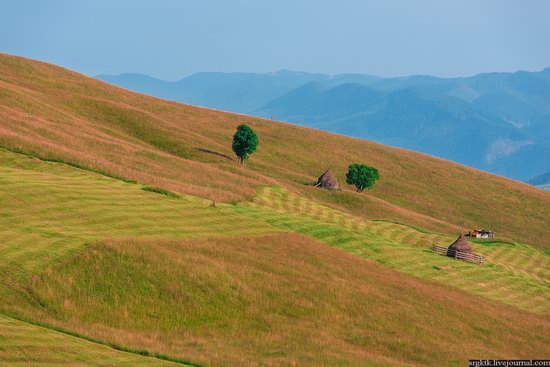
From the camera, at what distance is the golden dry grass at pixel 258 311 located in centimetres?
3266

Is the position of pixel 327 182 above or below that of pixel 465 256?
above

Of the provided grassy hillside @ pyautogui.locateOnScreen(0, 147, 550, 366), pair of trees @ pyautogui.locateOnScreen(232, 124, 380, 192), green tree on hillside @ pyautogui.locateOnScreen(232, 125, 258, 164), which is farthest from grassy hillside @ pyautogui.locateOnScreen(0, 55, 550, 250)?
grassy hillside @ pyautogui.locateOnScreen(0, 147, 550, 366)

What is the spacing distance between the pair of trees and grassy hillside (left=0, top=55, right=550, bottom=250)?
2.25m

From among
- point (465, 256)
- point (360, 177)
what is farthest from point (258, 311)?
point (360, 177)

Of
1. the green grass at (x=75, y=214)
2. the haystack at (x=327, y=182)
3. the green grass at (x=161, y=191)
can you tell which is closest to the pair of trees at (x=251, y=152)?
the haystack at (x=327, y=182)

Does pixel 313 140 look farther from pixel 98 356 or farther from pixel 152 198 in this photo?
pixel 98 356

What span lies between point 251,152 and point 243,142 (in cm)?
251

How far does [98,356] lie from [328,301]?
17.0 metres

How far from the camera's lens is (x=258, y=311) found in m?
37.9

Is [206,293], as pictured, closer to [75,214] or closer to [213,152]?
[75,214]

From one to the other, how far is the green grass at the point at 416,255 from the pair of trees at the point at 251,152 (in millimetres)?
33730

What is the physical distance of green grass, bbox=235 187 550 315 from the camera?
6172 centimetres

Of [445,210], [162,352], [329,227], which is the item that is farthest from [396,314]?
[445,210]

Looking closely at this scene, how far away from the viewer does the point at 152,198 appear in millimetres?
57219
